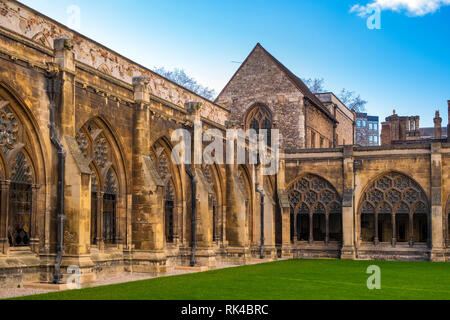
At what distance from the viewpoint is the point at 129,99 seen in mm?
19984

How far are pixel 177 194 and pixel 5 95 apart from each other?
1001 cm

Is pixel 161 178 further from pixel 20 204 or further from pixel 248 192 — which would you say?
pixel 248 192

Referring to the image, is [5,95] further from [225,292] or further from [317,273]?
[317,273]

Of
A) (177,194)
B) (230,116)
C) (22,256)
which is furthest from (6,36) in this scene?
(230,116)

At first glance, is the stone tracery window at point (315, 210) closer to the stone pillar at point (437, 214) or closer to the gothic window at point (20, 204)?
the stone pillar at point (437, 214)

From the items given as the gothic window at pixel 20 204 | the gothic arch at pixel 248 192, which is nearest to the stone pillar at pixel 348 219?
the gothic arch at pixel 248 192

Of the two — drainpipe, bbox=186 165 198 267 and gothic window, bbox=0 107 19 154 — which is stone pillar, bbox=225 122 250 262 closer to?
drainpipe, bbox=186 165 198 267

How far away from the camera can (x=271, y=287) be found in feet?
52.5

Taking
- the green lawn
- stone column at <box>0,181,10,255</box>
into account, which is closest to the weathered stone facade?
stone column at <box>0,181,10,255</box>

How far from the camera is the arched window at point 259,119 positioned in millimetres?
38844

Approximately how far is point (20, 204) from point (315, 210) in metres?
21.2

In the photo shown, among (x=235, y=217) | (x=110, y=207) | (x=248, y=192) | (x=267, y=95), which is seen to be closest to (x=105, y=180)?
(x=110, y=207)

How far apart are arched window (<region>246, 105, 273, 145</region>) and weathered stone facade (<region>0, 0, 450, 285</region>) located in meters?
0.07

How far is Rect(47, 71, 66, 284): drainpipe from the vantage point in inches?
609
